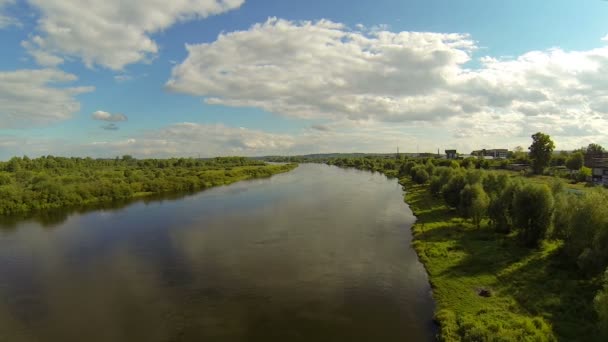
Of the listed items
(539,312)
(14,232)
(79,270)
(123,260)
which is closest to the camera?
(539,312)

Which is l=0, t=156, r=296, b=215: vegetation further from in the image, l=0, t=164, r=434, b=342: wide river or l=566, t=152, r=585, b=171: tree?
l=566, t=152, r=585, b=171: tree

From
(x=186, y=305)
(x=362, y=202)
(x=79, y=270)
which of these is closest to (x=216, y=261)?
(x=186, y=305)

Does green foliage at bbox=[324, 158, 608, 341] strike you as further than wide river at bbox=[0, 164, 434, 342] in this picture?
No

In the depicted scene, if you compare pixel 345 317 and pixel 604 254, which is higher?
pixel 604 254

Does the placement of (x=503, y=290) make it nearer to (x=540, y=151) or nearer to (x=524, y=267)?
(x=524, y=267)

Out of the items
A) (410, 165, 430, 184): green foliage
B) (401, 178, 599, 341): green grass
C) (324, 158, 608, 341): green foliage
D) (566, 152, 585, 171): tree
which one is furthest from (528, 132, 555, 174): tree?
(401, 178, 599, 341): green grass

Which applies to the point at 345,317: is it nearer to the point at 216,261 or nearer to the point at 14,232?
the point at 216,261

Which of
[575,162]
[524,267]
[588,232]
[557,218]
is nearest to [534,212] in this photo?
[557,218]
